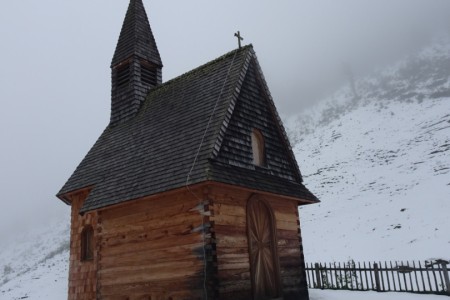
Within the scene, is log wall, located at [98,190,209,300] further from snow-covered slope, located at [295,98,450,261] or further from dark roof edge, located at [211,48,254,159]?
snow-covered slope, located at [295,98,450,261]

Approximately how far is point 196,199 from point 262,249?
2891 mm

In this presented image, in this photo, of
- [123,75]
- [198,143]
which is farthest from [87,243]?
[123,75]

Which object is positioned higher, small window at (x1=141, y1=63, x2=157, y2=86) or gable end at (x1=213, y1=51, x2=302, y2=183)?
small window at (x1=141, y1=63, x2=157, y2=86)

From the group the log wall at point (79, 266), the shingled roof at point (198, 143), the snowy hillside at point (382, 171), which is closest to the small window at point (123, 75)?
the shingled roof at point (198, 143)

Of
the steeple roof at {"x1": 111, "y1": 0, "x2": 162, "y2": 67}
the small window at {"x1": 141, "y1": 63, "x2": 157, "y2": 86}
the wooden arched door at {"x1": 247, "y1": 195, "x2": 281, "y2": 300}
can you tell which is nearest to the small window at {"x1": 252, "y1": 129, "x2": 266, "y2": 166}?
the wooden arched door at {"x1": 247, "y1": 195, "x2": 281, "y2": 300}

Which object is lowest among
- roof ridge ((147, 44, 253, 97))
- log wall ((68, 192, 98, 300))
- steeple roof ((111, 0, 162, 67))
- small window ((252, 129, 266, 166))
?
log wall ((68, 192, 98, 300))

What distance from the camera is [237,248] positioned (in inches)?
424

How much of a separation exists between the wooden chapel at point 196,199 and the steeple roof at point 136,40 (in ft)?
11.5

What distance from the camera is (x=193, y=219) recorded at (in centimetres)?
1048

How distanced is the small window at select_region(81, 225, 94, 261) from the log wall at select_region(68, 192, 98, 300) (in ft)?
0.44

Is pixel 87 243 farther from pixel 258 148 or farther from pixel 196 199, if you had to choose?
pixel 258 148

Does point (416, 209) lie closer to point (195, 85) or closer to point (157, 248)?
point (195, 85)

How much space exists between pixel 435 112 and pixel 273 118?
41.8m

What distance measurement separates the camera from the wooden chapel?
1038cm
